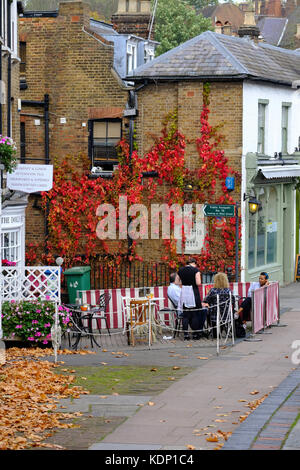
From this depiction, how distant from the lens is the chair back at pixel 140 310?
66.4 feet

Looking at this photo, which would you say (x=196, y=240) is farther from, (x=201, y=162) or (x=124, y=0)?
(x=124, y=0)

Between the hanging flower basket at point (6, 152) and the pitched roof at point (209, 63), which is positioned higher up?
the pitched roof at point (209, 63)

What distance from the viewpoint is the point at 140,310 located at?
67.7 ft

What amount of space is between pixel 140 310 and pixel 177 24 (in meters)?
46.8

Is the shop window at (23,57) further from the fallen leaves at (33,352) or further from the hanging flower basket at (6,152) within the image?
the fallen leaves at (33,352)

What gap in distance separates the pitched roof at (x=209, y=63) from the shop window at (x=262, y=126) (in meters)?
0.85

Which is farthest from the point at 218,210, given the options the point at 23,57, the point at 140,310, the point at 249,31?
the point at 249,31

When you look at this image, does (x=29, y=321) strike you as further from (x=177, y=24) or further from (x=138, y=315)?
(x=177, y=24)

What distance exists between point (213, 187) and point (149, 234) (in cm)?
247

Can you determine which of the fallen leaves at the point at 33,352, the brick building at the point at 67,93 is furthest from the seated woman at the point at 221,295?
the brick building at the point at 67,93

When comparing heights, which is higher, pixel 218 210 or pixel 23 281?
pixel 218 210

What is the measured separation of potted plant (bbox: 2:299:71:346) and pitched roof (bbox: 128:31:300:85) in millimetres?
10647

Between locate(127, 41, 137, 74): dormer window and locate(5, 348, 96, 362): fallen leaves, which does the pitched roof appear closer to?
locate(127, 41, 137, 74): dormer window

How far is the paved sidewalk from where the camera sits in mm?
10992
